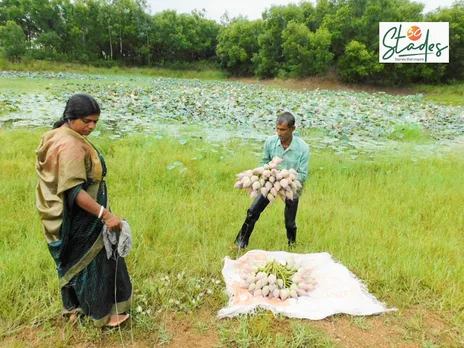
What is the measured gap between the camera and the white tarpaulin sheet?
6.88 feet

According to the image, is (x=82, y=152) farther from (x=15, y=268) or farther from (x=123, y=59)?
(x=123, y=59)

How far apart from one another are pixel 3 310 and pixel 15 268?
327 mm

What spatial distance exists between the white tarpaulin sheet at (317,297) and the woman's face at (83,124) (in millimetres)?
1410

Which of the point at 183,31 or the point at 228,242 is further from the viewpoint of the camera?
the point at 183,31

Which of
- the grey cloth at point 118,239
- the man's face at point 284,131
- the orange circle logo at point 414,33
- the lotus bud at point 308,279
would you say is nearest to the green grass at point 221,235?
the lotus bud at point 308,279

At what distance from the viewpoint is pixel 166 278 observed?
7.53 feet

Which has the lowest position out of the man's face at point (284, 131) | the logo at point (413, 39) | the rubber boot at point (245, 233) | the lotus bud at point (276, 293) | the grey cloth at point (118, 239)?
the lotus bud at point (276, 293)

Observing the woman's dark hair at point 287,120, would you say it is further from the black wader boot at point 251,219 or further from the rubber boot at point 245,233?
the rubber boot at point 245,233

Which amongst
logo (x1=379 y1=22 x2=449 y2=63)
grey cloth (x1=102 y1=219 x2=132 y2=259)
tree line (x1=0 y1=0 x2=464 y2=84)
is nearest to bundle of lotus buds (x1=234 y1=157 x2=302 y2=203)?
grey cloth (x1=102 y1=219 x2=132 y2=259)

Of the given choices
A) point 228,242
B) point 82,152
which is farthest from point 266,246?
point 82,152

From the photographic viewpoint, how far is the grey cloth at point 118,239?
1705 mm

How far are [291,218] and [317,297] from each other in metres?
0.71

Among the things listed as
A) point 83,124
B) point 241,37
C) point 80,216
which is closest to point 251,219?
point 80,216

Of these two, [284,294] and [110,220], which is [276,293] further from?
[110,220]
